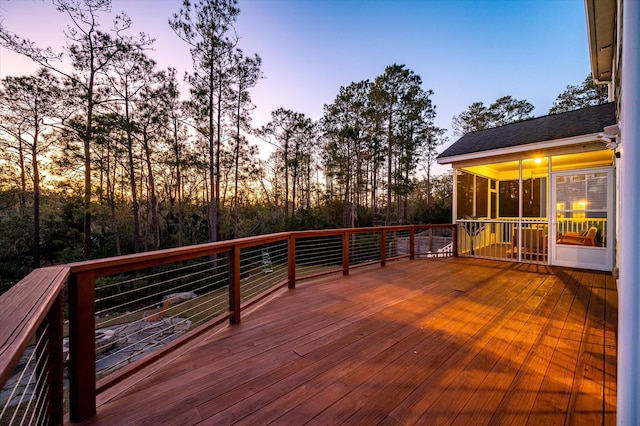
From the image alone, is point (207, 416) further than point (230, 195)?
No

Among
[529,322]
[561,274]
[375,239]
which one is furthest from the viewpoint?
[375,239]

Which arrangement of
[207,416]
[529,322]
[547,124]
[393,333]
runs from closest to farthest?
[207,416] → [393,333] → [529,322] → [547,124]

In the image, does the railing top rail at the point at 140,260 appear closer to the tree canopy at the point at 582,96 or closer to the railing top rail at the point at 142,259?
the railing top rail at the point at 142,259

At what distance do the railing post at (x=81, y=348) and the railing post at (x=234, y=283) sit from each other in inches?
47.8

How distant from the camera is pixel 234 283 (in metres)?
2.71

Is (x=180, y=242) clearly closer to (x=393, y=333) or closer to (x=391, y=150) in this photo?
(x=391, y=150)

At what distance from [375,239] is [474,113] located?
13.3m

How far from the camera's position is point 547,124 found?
638cm

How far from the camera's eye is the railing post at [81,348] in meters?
1.47

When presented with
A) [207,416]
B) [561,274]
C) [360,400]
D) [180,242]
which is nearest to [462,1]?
[561,274]

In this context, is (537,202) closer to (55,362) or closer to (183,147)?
(55,362)

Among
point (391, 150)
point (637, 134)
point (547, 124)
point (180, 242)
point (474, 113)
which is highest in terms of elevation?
point (474, 113)

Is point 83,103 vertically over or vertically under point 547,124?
over

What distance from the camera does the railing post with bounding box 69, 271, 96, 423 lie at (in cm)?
147
